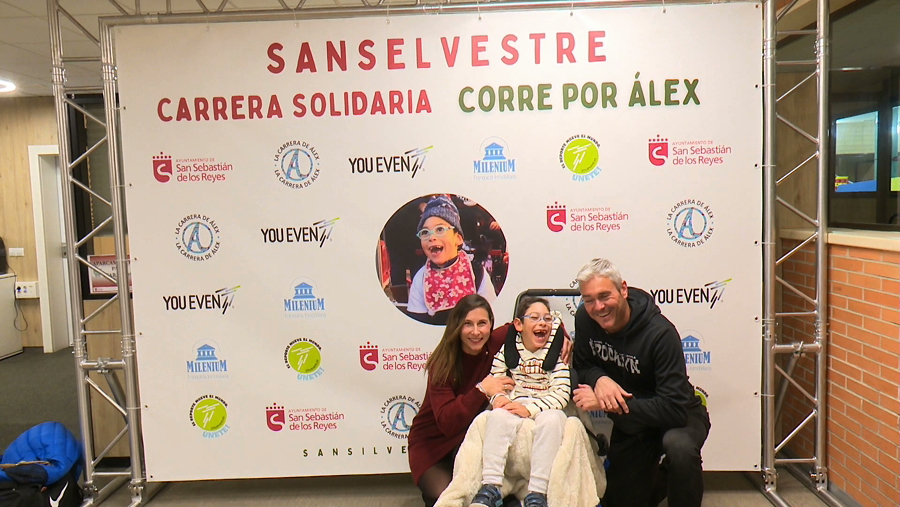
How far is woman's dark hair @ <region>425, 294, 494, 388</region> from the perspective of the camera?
259 cm

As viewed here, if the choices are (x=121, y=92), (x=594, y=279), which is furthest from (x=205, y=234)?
(x=594, y=279)

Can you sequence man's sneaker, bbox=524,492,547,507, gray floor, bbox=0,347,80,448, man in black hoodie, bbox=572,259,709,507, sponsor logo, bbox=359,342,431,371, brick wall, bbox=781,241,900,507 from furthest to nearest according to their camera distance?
gray floor, bbox=0,347,80,448, sponsor logo, bbox=359,342,431,371, brick wall, bbox=781,241,900,507, man in black hoodie, bbox=572,259,709,507, man's sneaker, bbox=524,492,547,507

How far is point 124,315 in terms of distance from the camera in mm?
2949

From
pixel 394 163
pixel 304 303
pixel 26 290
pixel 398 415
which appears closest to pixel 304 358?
pixel 304 303

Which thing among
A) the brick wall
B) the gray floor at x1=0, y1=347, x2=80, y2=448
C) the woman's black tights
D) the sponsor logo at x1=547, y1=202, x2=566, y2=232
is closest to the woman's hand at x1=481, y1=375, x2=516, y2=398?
the woman's black tights

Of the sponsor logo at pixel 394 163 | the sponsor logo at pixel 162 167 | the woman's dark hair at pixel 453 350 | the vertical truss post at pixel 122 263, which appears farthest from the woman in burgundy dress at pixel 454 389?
the sponsor logo at pixel 162 167

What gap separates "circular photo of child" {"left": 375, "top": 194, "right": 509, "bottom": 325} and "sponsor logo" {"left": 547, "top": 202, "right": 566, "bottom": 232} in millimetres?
249

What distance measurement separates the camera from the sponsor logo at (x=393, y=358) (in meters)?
2.96

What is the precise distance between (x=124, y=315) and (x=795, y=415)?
367cm

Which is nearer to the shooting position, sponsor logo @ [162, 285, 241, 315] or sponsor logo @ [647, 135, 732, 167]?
sponsor logo @ [647, 135, 732, 167]

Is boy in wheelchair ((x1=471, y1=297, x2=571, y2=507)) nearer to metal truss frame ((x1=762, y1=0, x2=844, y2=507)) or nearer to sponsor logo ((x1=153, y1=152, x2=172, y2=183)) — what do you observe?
metal truss frame ((x1=762, y1=0, x2=844, y2=507))

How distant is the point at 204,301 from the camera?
2.97m

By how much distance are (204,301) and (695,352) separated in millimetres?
2488

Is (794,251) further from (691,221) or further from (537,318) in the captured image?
(537,318)
